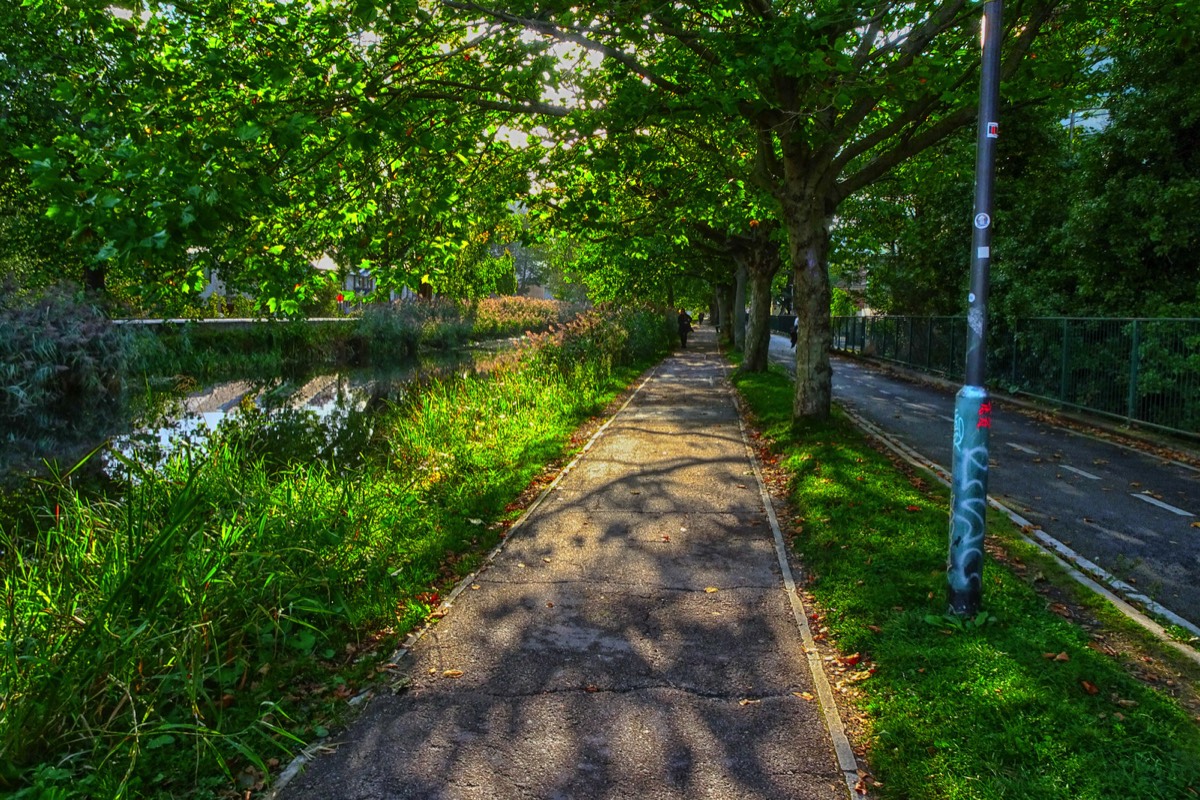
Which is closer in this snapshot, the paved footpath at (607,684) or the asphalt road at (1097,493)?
the paved footpath at (607,684)

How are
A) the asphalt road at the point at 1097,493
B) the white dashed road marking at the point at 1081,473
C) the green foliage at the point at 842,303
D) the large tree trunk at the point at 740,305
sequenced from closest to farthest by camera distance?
the asphalt road at the point at 1097,493
the white dashed road marking at the point at 1081,473
the large tree trunk at the point at 740,305
the green foliage at the point at 842,303

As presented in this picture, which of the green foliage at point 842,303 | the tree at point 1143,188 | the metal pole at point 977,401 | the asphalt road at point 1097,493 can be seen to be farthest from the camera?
the green foliage at point 842,303

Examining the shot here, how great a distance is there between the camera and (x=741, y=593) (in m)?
5.80

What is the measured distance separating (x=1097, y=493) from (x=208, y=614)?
901cm

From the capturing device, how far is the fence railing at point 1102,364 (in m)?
12.0

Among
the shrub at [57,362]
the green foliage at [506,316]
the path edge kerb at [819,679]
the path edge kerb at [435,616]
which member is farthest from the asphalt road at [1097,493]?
the green foliage at [506,316]

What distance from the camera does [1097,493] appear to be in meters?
8.98

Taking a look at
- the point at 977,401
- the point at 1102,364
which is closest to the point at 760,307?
the point at 1102,364

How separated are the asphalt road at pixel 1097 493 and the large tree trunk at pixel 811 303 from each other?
166cm

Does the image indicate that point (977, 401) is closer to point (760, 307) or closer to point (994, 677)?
point (994, 677)

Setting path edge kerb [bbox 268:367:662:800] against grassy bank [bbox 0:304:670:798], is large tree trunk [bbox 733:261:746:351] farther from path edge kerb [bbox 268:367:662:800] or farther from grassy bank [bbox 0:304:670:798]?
grassy bank [bbox 0:304:670:798]

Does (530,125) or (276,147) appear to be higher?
(530,125)

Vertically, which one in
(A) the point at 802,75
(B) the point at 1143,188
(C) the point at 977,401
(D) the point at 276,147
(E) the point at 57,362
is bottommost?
(E) the point at 57,362

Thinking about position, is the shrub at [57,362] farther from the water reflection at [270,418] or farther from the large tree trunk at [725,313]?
the large tree trunk at [725,313]
